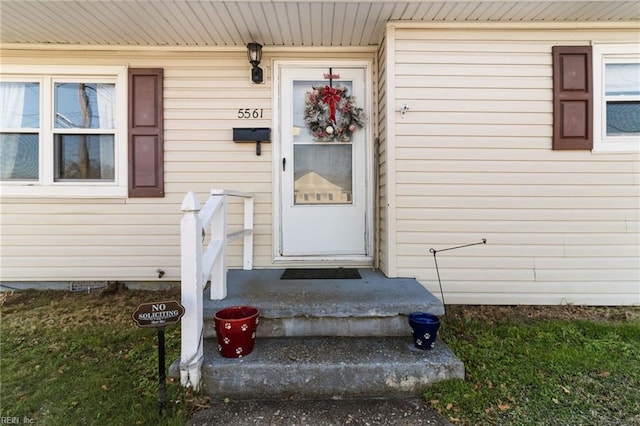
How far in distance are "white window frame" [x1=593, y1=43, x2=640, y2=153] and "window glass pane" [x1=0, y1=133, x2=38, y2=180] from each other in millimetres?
5427

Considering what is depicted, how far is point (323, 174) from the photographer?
3.55 m

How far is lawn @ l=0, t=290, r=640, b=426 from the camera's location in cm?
178

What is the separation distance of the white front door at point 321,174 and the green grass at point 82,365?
153 centimetres

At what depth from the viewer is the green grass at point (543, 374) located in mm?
1772

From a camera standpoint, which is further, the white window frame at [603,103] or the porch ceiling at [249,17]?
the white window frame at [603,103]

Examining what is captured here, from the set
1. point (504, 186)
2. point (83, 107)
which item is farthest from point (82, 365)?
point (504, 186)

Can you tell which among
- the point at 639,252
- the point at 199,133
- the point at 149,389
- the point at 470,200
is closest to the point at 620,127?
the point at 639,252

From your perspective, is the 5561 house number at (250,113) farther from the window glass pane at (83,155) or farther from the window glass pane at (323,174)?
the window glass pane at (83,155)

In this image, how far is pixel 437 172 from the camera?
312cm

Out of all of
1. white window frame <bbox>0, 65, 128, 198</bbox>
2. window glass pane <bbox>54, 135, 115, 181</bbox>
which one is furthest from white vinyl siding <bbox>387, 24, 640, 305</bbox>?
window glass pane <bbox>54, 135, 115, 181</bbox>

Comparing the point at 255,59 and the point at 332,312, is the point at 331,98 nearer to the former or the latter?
the point at 255,59

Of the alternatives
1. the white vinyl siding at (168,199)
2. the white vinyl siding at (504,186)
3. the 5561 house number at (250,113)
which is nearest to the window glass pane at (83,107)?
the white vinyl siding at (168,199)

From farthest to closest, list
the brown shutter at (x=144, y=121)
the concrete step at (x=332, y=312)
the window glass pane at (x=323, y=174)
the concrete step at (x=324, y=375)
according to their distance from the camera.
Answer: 1. the window glass pane at (x=323, y=174)
2. the brown shutter at (x=144, y=121)
3. the concrete step at (x=332, y=312)
4. the concrete step at (x=324, y=375)

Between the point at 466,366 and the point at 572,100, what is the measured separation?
2.59 m
